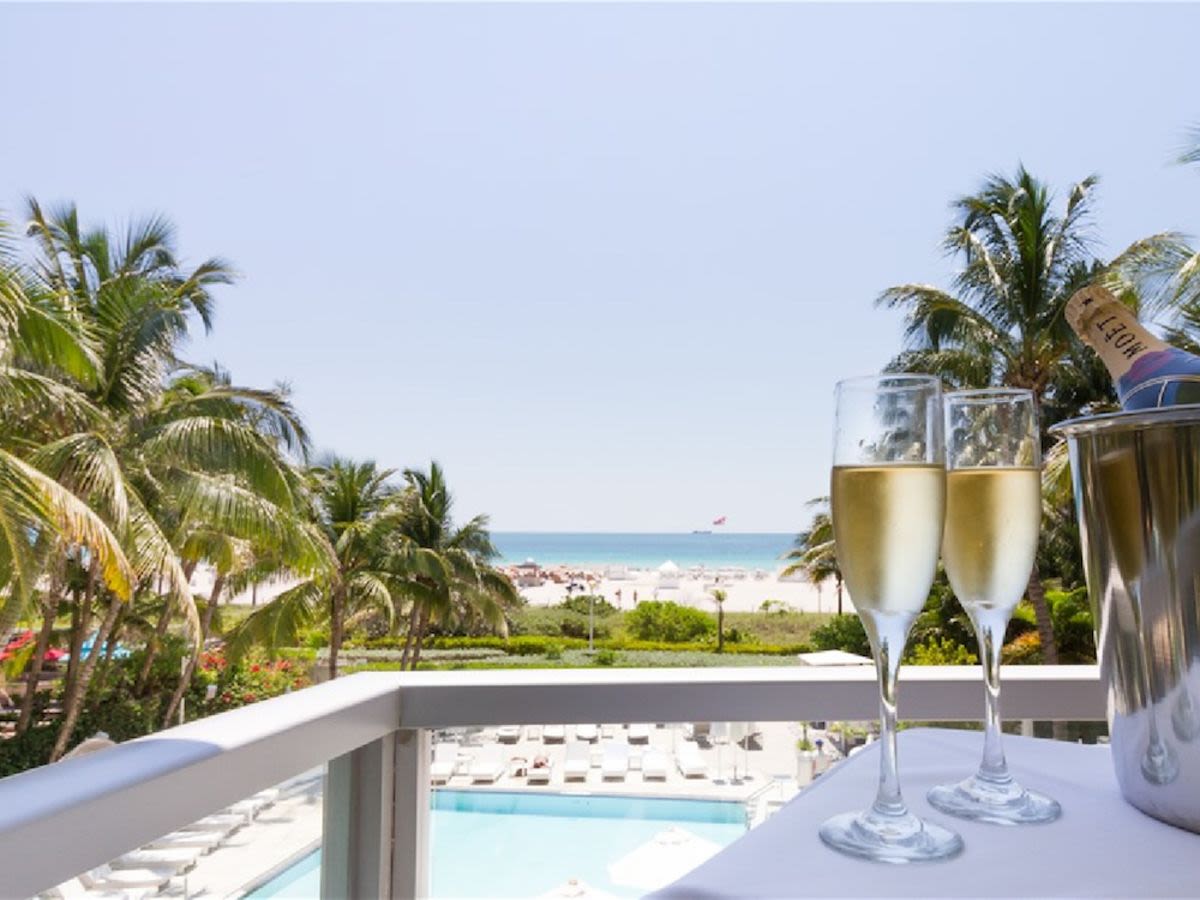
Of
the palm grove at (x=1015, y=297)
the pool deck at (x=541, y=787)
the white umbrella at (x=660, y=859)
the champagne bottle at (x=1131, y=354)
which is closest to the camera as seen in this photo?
the champagne bottle at (x=1131, y=354)

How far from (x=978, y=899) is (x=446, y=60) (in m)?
29.7

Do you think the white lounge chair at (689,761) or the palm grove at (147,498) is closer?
the white lounge chair at (689,761)

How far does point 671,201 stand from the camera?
3331 centimetres

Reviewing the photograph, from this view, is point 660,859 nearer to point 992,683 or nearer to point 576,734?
point 576,734

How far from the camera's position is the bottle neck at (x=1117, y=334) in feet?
1.78

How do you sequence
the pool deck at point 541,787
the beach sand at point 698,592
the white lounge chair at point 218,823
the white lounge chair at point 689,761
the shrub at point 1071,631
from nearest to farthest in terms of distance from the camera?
1. the white lounge chair at point 218,823
2. the pool deck at point 541,787
3. the white lounge chair at point 689,761
4. the shrub at point 1071,631
5. the beach sand at point 698,592

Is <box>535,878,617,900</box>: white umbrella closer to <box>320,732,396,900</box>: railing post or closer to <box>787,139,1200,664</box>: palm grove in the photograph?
<box>320,732,396,900</box>: railing post

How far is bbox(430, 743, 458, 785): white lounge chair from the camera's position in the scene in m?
1.16

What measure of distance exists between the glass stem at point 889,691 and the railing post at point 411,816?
0.81 metres

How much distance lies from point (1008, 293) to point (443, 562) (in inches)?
420

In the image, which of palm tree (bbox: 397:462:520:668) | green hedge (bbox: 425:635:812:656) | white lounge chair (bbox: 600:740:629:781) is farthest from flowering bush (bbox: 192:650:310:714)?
white lounge chair (bbox: 600:740:629:781)

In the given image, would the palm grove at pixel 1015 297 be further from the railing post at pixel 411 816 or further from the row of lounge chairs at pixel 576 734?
the railing post at pixel 411 816

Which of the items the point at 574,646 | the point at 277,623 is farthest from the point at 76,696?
the point at 574,646

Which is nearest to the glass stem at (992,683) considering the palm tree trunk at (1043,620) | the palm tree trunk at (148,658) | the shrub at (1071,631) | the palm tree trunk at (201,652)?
the palm tree trunk at (1043,620)
